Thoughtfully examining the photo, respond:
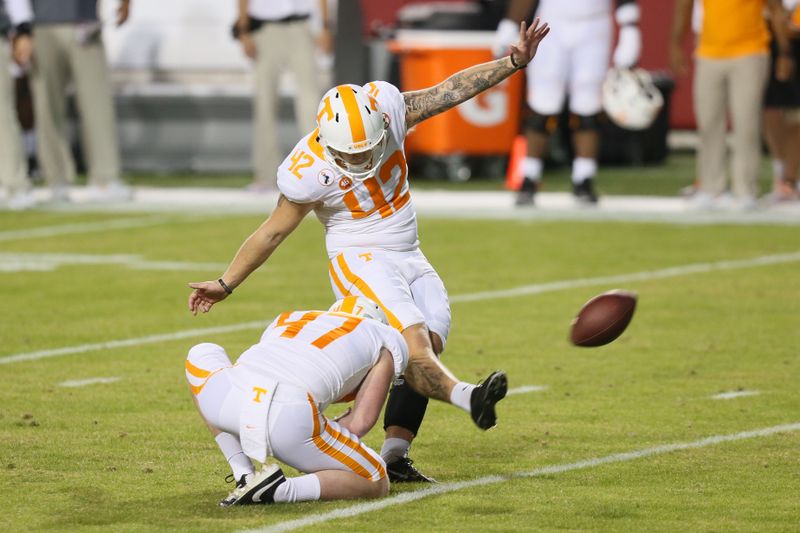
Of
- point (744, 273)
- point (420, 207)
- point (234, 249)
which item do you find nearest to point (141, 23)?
point (420, 207)

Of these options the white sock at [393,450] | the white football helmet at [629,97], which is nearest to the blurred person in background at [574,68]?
the white football helmet at [629,97]

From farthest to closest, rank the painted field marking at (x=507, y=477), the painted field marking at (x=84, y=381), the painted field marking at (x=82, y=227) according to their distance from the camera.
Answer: the painted field marking at (x=82, y=227) < the painted field marking at (x=84, y=381) < the painted field marking at (x=507, y=477)

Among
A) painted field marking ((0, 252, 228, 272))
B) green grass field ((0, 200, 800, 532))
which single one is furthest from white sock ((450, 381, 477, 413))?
painted field marking ((0, 252, 228, 272))

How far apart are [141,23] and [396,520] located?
15.9 meters

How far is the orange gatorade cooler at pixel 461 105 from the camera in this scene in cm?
1808

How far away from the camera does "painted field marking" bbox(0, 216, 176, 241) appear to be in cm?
1412

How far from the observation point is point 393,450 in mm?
6332

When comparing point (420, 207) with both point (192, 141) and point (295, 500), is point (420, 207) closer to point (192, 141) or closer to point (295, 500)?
point (192, 141)

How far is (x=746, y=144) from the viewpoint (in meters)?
14.9

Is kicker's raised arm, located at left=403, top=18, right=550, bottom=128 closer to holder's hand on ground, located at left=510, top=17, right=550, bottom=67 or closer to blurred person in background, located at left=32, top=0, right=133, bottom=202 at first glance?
holder's hand on ground, located at left=510, top=17, right=550, bottom=67

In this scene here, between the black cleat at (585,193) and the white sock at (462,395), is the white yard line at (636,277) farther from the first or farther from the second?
the white sock at (462,395)

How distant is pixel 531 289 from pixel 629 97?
4.60 m

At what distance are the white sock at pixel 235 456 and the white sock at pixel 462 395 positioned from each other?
712 mm

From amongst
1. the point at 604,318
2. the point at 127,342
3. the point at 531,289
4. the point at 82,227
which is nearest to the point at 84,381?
the point at 127,342
